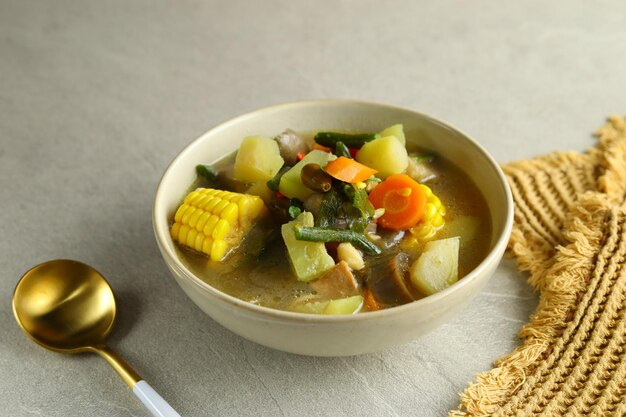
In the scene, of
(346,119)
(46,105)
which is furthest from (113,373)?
(46,105)

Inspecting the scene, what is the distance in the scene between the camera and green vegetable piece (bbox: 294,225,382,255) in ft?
7.54

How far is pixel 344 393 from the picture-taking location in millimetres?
2268

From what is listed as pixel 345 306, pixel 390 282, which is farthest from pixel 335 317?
pixel 390 282

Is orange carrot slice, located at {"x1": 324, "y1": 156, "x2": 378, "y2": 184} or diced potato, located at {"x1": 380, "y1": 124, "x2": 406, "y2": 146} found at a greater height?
diced potato, located at {"x1": 380, "y1": 124, "x2": 406, "y2": 146}

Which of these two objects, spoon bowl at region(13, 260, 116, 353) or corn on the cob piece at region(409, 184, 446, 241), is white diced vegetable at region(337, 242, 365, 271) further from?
spoon bowl at region(13, 260, 116, 353)

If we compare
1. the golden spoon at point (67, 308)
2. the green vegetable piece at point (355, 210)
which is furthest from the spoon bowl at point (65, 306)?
the green vegetable piece at point (355, 210)

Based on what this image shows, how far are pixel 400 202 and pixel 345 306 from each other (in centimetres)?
50

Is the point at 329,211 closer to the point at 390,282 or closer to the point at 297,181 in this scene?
the point at 297,181

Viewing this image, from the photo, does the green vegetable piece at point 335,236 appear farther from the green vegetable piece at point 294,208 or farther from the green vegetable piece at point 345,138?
the green vegetable piece at point 345,138

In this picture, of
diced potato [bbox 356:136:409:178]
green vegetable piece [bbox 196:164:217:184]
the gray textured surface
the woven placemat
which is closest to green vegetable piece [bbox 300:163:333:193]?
diced potato [bbox 356:136:409:178]

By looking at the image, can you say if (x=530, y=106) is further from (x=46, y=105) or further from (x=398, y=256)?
(x=46, y=105)

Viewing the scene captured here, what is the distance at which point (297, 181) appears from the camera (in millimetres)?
2539

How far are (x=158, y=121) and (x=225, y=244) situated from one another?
1603 millimetres

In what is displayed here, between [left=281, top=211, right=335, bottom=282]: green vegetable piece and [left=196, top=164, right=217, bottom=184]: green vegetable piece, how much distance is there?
0.58 meters
